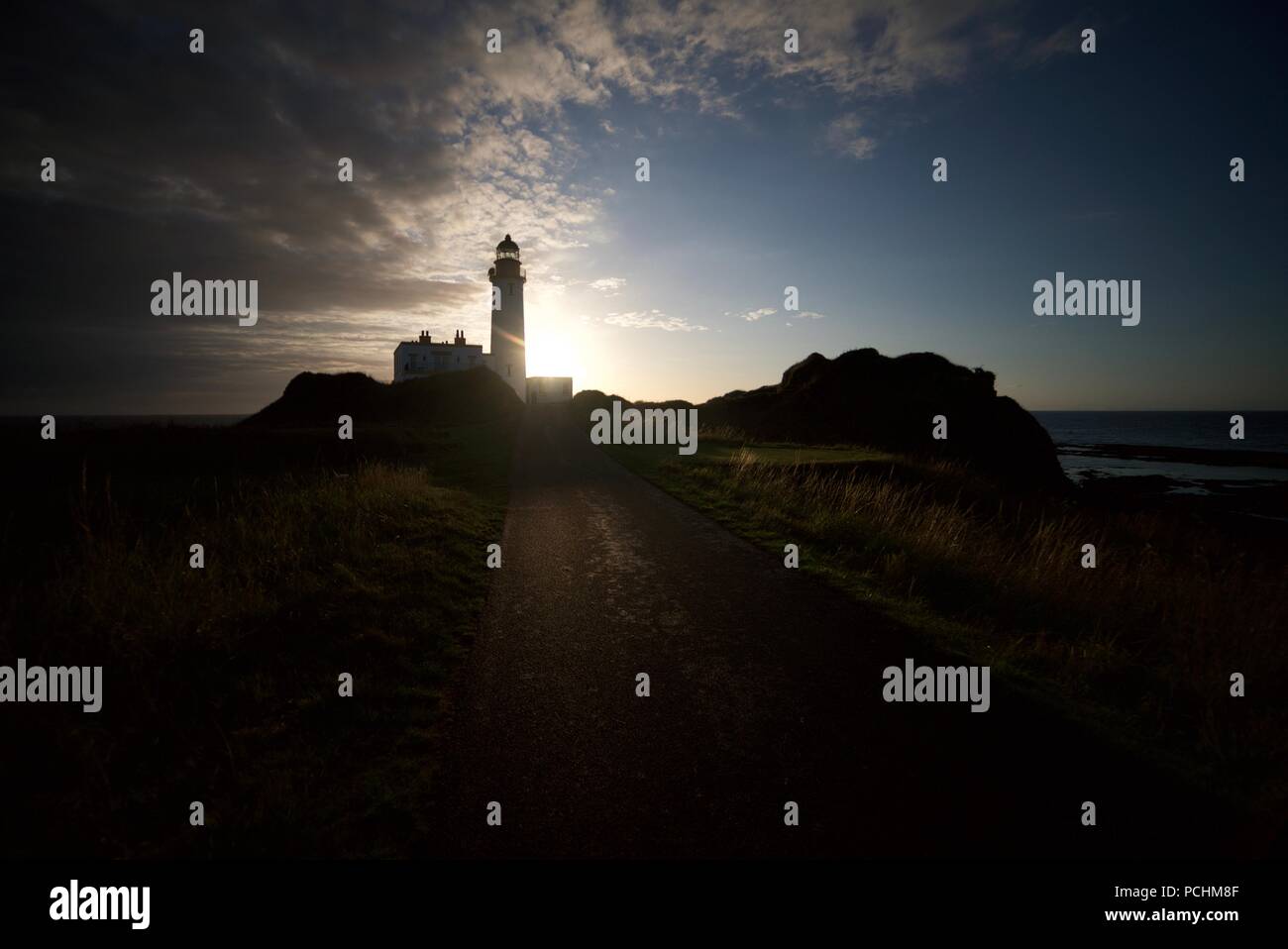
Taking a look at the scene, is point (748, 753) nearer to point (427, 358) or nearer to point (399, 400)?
point (399, 400)

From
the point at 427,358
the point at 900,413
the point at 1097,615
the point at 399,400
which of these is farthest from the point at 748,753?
the point at 427,358

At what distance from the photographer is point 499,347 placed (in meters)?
65.6

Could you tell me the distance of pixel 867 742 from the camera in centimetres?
407

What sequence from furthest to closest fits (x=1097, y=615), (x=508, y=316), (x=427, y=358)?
(x=427, y=358), (x=508, y=316), (x=1097, y=615)

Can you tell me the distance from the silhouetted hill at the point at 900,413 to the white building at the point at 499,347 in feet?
53.6

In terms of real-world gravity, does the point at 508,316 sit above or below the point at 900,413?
above

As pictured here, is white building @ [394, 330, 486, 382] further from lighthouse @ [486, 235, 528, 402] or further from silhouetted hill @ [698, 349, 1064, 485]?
silhouetted hill @ [698, 349, 1064, 485]

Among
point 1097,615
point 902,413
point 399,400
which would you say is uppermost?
point 399,400

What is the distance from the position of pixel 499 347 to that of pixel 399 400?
1441cm

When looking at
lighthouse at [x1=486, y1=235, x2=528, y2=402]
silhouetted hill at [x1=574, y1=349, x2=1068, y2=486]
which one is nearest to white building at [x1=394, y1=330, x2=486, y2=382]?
lighthouse at [x1=486, y1=235, x2=528, y2=402]
